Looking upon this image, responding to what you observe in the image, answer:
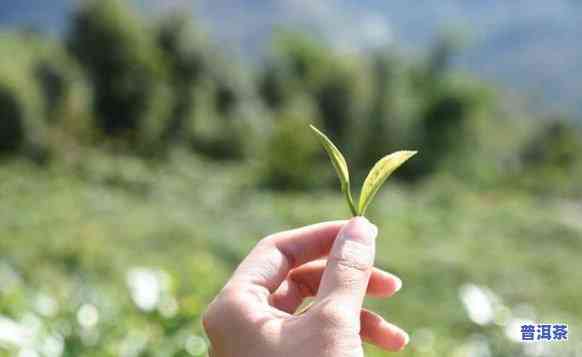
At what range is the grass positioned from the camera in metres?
5.60

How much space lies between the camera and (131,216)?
345 inches

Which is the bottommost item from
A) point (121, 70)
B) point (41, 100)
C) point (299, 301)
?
point (41, 100)

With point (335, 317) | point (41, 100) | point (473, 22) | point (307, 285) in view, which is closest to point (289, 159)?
point (41, 100)

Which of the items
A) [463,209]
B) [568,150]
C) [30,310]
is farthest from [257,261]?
[568,150]

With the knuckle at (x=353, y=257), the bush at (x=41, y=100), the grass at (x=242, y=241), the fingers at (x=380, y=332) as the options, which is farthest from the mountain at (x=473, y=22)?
the knuckle at (x=353, y=257)

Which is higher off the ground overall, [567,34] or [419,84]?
[419,84]

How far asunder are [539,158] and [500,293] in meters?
20.3

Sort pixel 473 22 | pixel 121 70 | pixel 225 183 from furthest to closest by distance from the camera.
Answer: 1. pixel 473 22
2. pixel 121 70
3. pixel 225 183

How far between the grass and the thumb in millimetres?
823

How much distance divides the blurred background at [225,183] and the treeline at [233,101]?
0.15 feet

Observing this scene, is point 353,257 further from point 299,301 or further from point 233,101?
point 233,101

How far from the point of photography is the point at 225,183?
42.1 ft

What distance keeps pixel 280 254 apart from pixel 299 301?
14cm

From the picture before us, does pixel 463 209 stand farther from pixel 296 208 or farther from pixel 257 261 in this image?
pixel 257 261
